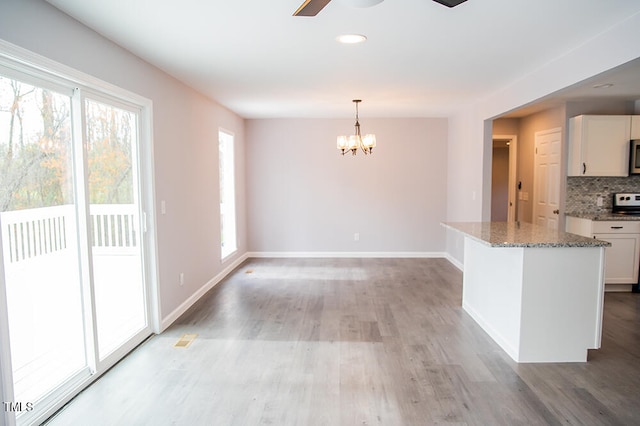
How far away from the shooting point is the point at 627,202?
496cm

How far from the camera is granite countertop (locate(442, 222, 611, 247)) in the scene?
2867mm

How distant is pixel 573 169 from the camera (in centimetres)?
497

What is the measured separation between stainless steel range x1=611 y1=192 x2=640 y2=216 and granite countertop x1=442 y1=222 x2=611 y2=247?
2.03 meters

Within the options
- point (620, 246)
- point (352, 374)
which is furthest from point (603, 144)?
point (352, 374)

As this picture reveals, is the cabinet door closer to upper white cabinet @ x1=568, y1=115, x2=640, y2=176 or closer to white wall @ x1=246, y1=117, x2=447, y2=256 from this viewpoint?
upper white cabinet @ x1=568, y1=115, x2=640, y2=176

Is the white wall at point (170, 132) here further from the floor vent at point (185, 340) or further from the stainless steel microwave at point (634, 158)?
the stainless steel microwave at point (634, 158)

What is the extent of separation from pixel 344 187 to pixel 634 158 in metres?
3.96

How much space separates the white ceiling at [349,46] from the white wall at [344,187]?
2192 mm

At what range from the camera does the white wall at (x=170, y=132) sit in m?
2.19

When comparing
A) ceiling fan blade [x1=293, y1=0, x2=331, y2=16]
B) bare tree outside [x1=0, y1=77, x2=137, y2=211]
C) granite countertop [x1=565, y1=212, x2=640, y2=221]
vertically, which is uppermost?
ceiling fan blade [x1=293, y1=0, x2=331, y2=16]

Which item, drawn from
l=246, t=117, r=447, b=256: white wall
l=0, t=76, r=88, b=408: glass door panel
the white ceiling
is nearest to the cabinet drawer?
the white ceiling

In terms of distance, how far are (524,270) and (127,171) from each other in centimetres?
321

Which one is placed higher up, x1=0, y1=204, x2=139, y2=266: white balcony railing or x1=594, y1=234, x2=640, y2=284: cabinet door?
x1=0, y1=204, x2=139, y2=266: white balcony railing

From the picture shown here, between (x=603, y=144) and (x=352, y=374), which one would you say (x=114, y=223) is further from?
(x=603, y=144)
